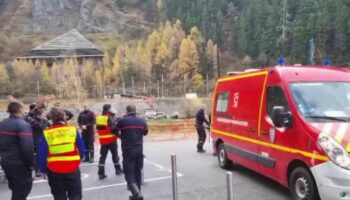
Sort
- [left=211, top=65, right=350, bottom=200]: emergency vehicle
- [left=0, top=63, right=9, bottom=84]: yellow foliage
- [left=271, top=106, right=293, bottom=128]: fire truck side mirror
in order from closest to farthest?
[left=211, top=65, right=350, bottom=200]: emergency vehicle, [left=271, top=106, right=293, bottom=128]: fire truck side mirror, [left=0, top=63, right=9, bottom=84]: yellow foliage

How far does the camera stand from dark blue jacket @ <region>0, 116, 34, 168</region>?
21.3 feet

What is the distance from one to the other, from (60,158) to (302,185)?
12.0 feet

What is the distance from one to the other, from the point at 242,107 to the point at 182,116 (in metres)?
36.3

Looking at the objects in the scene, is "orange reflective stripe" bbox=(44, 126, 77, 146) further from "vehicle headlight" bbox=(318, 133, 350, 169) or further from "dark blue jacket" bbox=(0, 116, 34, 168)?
"vehicle headlight" bbox=(318, 133, 350, 169)

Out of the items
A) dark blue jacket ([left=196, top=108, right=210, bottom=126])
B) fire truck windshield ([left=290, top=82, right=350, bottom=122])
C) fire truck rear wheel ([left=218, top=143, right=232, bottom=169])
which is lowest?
fire truck rear wheel ([left=218, top=143, right=232, bottom=169])

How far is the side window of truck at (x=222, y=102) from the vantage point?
10.9 meters

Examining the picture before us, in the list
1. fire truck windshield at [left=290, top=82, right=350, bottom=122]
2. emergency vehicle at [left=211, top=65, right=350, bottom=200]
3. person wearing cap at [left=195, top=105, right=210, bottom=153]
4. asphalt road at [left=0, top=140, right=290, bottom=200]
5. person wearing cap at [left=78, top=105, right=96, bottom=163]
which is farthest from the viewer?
person wearing cap at [left=195, top=105, right=210, bottom=153]

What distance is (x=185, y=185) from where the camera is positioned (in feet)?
30.9

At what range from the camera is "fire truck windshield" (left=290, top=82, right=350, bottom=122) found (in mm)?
7121

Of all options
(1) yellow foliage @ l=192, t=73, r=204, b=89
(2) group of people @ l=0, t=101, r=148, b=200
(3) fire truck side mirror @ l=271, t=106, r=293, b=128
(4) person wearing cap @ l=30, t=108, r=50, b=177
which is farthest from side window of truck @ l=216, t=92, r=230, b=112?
(1) yellow foliage @ l=192, t=73, r=204, b=89

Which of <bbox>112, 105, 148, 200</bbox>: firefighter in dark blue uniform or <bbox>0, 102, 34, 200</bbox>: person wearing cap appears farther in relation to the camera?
<bbox>112, 105, 148, 200</bbox>: firefighter in dark blue uniform

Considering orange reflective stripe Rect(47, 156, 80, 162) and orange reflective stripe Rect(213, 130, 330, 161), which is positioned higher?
orange reflective stripe Rect(47, 156, 80, 162)

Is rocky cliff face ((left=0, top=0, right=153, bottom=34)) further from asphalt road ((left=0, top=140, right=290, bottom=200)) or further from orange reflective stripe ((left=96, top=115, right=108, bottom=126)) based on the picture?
orange reflective stripe ((left=96, top=115, right=108, bottom=126))

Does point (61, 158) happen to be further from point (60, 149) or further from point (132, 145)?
point (132, 145)
